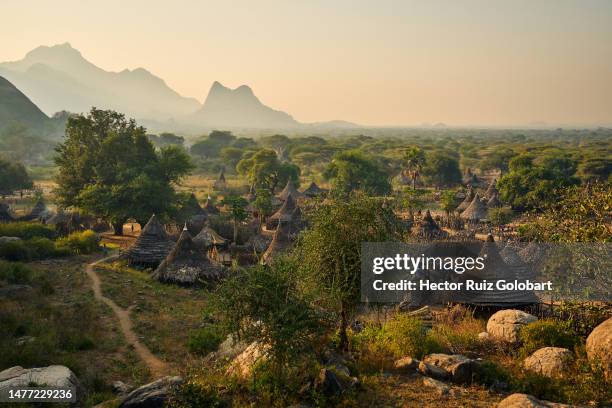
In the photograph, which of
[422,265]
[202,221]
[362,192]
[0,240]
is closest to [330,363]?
[362,192]

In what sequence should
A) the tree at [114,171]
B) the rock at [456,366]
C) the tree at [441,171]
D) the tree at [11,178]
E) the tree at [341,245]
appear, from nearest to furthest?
the rock at [456,366] < the tree at [341,245] < the tree at [114,171] < the tree at [11,178] < the tree at [441,171]

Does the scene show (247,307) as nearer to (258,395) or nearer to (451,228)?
(258,395)

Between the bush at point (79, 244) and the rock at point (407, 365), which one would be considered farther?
the bush at point (79, 244)

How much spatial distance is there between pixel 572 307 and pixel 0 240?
27830 millimetres

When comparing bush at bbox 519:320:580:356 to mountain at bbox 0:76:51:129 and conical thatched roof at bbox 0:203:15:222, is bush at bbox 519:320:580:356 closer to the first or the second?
conical thatched roof at bbox 0:203:15:222

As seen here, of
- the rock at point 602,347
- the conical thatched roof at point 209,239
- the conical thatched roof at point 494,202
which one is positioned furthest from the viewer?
the conical thatched roof at point 494,202

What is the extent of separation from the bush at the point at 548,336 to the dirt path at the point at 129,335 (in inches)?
408

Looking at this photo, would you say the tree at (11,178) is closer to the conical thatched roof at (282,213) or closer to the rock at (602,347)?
the conical thatched roof at (282,213)

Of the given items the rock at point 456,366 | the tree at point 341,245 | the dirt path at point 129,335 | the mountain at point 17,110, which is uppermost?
the mountain at point 17,110

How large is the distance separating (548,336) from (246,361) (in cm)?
817

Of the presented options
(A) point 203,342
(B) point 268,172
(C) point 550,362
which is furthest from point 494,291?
(B) point 268,172

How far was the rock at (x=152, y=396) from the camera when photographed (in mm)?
9703

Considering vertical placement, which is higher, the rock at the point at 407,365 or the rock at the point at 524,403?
the rock at the point at 524,403

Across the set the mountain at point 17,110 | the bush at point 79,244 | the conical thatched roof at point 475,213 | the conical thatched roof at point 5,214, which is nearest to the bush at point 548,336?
the bush at point 79,244
